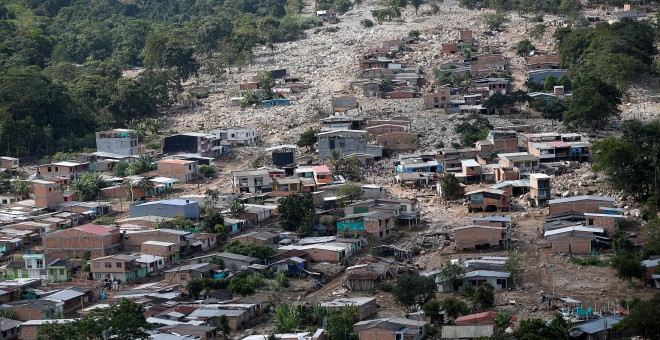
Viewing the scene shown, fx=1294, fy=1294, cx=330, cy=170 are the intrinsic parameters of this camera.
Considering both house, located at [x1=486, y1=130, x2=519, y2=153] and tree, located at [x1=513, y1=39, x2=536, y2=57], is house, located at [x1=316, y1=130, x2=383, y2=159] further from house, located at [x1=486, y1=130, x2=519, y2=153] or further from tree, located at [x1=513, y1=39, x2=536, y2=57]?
tree, located at [x1=513, y1=39, x2=536, y2=57]

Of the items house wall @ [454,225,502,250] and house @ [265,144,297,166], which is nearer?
house wall @ [454,225,502,250]

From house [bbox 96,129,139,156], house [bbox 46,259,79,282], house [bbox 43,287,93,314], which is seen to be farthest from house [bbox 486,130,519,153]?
house [bbox 43,287,93,314]

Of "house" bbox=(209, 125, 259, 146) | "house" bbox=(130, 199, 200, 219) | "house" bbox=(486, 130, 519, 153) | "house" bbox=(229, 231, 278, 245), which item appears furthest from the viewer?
"house" bbox=(209, 125, 259, 146)

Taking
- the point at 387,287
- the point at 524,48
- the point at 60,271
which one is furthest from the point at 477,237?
the point at 524,48

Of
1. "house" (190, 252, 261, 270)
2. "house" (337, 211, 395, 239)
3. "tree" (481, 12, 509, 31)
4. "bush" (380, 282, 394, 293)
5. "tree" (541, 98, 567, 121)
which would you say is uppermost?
"tree" (481, 12, 509, 31)

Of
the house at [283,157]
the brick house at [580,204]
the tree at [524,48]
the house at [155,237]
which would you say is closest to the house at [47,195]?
the house at [155,237]

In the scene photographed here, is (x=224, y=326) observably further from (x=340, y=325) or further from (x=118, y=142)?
(x=118, y=142)
